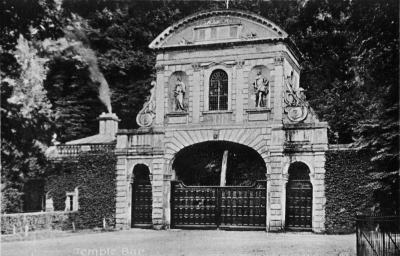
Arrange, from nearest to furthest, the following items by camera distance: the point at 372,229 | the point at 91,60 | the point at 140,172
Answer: the point at 372,229
the point at 140,172
the point at 91,60

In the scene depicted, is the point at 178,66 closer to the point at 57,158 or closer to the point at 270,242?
the point at 57,158

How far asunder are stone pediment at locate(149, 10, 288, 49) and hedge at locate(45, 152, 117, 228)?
20.3 ft

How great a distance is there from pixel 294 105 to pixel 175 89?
539cm

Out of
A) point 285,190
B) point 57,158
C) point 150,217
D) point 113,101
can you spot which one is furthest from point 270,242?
point 113,101

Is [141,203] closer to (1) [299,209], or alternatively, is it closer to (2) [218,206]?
(2) [218,206]

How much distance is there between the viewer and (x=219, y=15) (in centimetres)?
2212

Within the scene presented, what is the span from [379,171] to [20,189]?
17710mm

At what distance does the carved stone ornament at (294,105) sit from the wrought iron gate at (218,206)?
310 cm

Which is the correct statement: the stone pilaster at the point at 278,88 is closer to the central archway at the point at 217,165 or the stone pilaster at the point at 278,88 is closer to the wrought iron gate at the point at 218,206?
the central archway at the point at 217,165

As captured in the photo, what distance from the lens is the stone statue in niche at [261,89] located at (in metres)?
21.7

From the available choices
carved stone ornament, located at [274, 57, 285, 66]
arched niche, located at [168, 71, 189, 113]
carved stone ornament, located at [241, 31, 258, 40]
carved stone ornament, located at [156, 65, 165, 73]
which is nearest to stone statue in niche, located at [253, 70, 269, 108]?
carved stone ornament, located at [274, 57, 285, 66]

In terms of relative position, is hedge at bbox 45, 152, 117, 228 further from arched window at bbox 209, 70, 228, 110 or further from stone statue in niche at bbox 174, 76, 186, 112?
arched window at bbox 209, 70, 228, 110

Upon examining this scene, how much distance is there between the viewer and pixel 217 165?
26.3m

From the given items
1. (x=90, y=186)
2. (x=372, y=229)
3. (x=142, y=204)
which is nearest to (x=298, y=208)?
(x=142, y=204)
